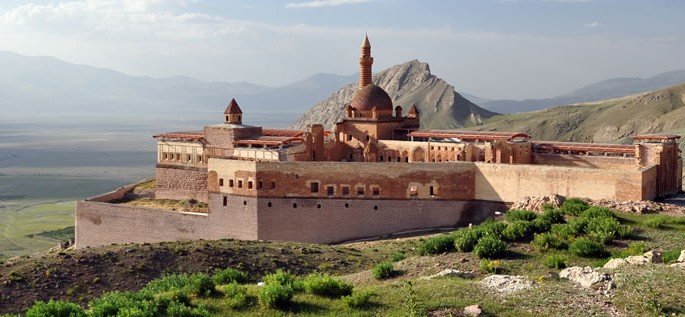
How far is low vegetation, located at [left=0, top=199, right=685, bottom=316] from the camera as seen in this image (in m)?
13.8

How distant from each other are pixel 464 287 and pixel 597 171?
16.2 meters

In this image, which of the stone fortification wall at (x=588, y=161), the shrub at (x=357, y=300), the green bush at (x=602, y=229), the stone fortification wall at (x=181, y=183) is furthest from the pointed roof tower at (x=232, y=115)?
the shrub at (x=357, y=300)

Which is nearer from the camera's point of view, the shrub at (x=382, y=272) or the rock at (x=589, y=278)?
the rock at (x=589, y=278)

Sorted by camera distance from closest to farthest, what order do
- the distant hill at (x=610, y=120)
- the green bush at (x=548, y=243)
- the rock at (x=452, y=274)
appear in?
the rock at (x=452, y=274)
the green bush at (x=548, y=243)
the distant hill at (x=610, y=120)

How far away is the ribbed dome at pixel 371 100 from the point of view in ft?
129

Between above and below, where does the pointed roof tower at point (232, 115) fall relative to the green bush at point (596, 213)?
above

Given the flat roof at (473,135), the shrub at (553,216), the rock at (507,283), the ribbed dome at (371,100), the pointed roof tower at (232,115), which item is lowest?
the rock at (507,283)

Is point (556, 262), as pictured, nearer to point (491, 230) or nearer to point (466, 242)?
point (466, 242)

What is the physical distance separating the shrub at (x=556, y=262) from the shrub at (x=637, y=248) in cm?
187

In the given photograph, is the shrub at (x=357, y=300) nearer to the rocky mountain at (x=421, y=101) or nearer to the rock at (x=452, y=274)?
the rock at (x=452, y=274)

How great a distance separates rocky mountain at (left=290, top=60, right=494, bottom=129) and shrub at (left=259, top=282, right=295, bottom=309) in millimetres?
92344

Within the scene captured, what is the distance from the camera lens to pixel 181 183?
3953 centimetres

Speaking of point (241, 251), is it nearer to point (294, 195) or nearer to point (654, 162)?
point (294, 195)

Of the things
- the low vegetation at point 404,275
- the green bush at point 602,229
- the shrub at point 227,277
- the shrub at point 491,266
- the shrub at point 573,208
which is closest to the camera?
the low vegetation at point 404,275
